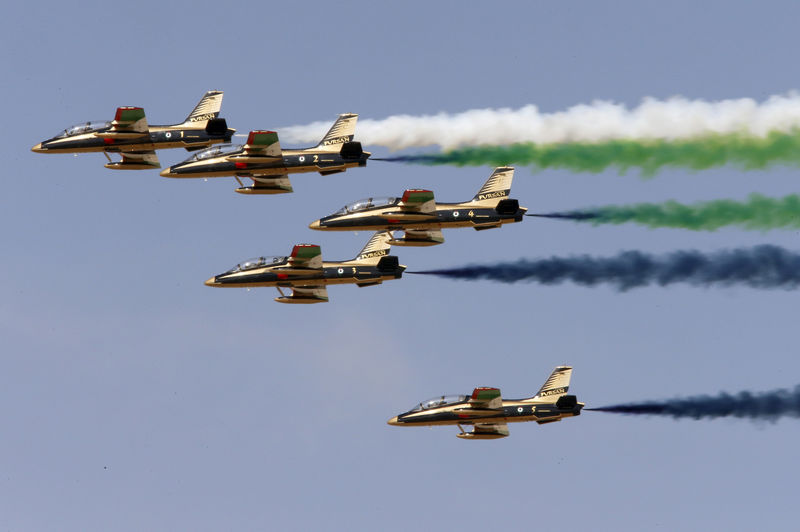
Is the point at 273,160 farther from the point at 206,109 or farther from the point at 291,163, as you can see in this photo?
the point at 206,109

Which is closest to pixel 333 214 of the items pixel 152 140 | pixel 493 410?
pixel 152 140

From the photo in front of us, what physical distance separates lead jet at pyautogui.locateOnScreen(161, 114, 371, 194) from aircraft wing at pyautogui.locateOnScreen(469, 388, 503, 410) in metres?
17.6

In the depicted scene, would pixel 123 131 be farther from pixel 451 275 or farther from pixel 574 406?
pixel 574 406

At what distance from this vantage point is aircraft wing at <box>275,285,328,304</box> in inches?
5016

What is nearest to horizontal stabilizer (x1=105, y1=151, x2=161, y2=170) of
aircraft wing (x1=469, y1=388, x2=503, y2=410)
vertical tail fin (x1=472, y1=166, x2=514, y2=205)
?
vertical tail fin (x1=472, y1=166, x2=514, y2=205)

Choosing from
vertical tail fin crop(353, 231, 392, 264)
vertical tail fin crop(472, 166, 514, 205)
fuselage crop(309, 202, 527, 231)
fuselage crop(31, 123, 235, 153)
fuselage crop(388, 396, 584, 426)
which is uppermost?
fuselage crop(31, 123, 235, 153)

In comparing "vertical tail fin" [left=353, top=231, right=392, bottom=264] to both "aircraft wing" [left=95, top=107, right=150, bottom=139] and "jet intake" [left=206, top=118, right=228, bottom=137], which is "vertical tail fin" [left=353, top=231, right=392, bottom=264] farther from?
"aircraft wing" [left=95, top=107, right=150, bottom=139]

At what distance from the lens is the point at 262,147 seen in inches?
4838

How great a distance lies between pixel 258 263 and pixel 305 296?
Result: 159 inches

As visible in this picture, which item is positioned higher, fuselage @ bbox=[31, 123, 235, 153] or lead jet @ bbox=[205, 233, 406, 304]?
fuselage @ bbox=[31, 123, 235, 153]

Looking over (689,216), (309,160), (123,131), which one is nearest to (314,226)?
(309,160)

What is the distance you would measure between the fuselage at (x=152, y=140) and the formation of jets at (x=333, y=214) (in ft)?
0.23

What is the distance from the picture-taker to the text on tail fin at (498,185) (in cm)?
12412

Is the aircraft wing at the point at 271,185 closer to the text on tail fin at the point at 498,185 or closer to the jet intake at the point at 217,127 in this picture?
the jet intake at the point at 217,127
